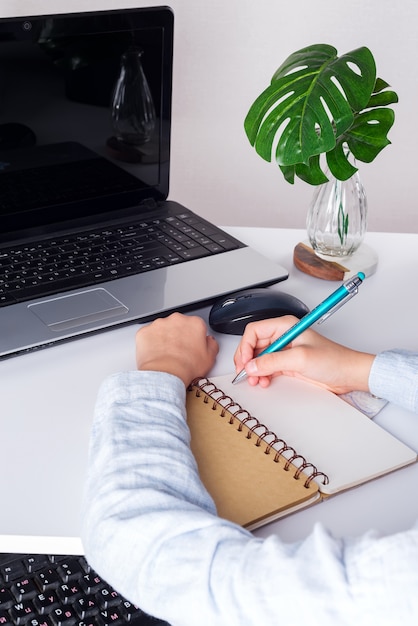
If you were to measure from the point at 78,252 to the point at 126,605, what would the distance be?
1.61 ft

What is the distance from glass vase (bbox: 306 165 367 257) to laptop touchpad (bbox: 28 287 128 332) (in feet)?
1.07

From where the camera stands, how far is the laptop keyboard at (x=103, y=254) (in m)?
0.99

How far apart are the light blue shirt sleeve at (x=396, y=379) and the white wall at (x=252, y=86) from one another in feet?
3.22

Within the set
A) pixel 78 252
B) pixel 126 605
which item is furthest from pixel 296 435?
pixel 78 252

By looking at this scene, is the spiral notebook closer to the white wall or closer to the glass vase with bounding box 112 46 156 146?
the glass vase with bounding box 112 46 156 146

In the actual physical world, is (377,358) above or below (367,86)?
below

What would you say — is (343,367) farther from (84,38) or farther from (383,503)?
(84,38)

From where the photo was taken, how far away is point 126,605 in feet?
2.53

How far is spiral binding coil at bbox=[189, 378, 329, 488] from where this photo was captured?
28.1 inches

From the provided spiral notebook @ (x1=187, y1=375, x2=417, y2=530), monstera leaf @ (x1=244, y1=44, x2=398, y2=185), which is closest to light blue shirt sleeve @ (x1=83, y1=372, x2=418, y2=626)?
spiral notebook @ (x1=187, y1=375, x2=417, y2=530)

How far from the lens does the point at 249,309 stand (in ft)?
3.07

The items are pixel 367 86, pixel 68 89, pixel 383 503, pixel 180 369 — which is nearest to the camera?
pixel 383 503

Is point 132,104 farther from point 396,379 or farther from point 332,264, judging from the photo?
point 396,379

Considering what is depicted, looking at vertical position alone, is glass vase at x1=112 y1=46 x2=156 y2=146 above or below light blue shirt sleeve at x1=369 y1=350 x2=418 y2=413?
above
